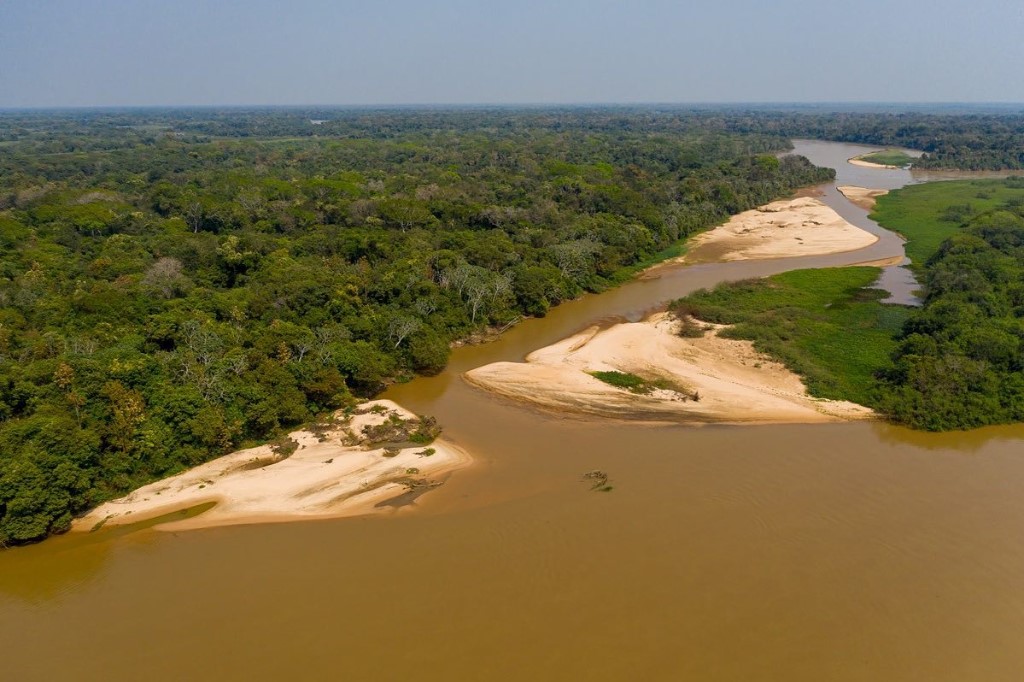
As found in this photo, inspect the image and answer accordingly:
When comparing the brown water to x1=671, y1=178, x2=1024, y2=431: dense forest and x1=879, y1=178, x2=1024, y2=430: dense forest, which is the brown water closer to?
x1=879, y1=178, x2=1024, y2=430: dense forest

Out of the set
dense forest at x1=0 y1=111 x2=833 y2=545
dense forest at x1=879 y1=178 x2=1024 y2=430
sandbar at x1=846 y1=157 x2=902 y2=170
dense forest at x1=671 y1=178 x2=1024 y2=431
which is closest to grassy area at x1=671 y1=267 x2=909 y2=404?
dense forest at x1=671 y1=178 x2=1024 y2=431

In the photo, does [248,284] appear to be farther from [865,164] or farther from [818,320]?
[865,164]

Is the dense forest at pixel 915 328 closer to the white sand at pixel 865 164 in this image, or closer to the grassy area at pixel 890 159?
the white sand at pixel 865 164

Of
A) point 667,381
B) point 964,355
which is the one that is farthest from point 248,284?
point 964,355

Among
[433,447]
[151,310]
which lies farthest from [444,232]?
[433,447]

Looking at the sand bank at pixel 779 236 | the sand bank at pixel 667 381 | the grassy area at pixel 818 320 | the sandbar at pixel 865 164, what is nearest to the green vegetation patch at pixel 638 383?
the sand bank at pixel 667 381
